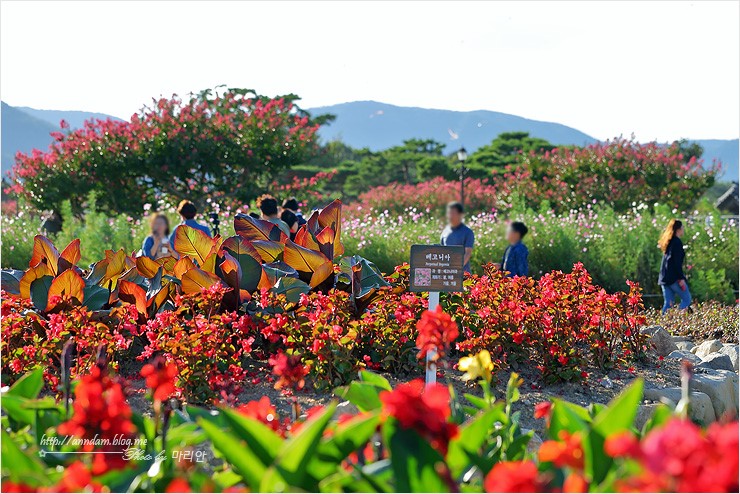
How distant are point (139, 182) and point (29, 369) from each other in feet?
48.5

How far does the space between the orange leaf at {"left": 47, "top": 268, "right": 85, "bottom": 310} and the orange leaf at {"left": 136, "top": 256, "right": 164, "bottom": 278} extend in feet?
1.39

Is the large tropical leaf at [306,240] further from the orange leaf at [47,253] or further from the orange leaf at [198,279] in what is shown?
the orange leaf at [47,253]

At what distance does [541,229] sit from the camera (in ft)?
36.3

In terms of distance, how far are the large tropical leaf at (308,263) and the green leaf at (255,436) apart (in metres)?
2.86

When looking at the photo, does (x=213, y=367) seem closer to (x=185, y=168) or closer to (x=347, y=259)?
(x=347, y=259)

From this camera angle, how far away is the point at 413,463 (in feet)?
5.53

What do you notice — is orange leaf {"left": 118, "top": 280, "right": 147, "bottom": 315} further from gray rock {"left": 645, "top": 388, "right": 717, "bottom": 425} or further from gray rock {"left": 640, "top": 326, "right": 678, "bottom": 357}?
gray rock {"left": 640, "top": 326, "right": 678, "bottom": 357}

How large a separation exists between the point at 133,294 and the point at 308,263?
110cm

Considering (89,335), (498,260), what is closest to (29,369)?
(89,335)

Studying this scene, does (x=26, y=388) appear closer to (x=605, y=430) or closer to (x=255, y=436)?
(x=255, y=436)

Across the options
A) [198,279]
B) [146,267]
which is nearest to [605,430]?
[198,279]

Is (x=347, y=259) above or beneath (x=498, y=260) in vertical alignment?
above

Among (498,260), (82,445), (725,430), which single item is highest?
(725,430)

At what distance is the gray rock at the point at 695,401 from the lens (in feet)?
13.6
